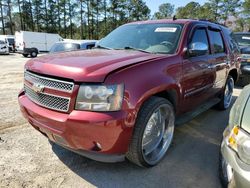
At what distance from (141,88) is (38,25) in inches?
2062

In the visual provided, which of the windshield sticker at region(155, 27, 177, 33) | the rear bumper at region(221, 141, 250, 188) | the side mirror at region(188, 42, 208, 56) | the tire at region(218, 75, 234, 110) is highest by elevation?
the windshield sticker at region(155, 27, 177, 33)

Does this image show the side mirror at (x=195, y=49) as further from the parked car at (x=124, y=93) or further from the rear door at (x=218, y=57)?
the rear door at (x=218, y=57)

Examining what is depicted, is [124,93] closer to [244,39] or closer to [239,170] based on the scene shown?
[239,170]

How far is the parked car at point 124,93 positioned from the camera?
2.38 m

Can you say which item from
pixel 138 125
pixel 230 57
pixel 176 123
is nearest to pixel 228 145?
pixel 138 125

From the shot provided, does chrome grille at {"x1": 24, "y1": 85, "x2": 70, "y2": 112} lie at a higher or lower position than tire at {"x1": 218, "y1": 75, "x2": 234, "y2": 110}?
higher

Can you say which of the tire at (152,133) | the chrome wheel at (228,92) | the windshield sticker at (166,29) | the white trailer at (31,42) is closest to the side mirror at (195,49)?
the windshield sticker at (166,29)

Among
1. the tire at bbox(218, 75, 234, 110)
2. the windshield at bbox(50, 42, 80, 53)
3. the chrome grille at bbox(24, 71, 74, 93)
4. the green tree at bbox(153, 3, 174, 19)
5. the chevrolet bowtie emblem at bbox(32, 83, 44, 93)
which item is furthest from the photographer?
the green tree at bbox(153, 3, 174, 19)

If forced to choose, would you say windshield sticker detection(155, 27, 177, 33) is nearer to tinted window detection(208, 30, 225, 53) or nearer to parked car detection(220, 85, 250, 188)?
tinted window detection(208, 30, 225, 53)

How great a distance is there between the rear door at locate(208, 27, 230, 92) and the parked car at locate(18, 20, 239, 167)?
57 centimetres

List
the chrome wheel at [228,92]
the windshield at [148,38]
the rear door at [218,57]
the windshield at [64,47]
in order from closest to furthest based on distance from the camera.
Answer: the windshield at [148,38] < the rear door at [218,57] < the chrome wheel at [228,92] < the windshield at [64,47]

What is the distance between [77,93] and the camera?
2395mm

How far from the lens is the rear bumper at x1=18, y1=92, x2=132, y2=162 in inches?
92.0

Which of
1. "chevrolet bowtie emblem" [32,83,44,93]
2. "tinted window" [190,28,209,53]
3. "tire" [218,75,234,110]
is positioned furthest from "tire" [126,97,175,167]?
"tire" [218,75,234,110]
